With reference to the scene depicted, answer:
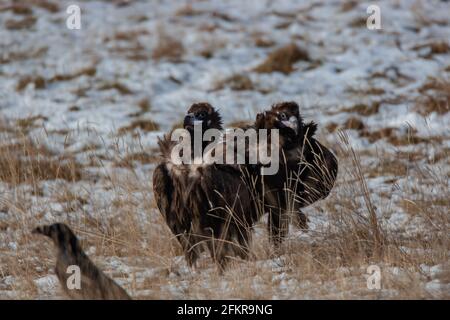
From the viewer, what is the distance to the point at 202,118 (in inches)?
196

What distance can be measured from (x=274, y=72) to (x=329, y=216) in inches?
235

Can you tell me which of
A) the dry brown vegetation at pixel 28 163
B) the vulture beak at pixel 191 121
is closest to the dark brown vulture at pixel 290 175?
the vulture beak at pixel 191 121

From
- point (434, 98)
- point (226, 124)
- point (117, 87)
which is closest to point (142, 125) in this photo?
point (226, 124)

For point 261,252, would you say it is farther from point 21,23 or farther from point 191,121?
point 21,23

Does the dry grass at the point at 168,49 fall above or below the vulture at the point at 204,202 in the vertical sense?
above

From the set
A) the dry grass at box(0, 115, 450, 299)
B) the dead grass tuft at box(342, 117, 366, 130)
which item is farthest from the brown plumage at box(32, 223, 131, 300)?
the dead grass tuft at box(342, 117, 366, 130)

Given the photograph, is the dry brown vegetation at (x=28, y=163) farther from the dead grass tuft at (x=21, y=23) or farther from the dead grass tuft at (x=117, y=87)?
the dead grass tuft at (x=21, y=23)

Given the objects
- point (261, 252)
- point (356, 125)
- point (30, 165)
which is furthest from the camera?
point (356, 125)

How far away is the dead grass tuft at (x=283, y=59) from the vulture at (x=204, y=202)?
6.22m

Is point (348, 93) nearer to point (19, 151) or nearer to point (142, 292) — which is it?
point (19, 151)

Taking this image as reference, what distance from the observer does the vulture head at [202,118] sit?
493 centimetres

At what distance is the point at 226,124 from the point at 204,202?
4.39 metres

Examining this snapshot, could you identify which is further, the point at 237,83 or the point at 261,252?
the point at 237,83

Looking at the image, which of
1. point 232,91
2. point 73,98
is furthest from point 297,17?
point 73,98
